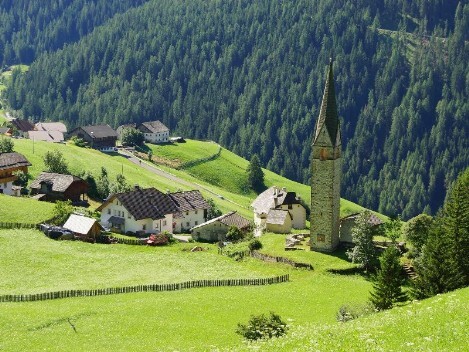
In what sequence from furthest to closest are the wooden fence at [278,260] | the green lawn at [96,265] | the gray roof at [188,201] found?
the gray roof at [188,201] → the wooden fence at [278,260] → the green lawn at [96,265]

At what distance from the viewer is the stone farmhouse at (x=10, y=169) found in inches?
4451

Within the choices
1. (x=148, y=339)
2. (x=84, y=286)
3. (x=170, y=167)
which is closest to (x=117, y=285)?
(x=84, y=286)

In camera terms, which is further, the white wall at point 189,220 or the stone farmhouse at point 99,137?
the stone farmhouse at point 99,137

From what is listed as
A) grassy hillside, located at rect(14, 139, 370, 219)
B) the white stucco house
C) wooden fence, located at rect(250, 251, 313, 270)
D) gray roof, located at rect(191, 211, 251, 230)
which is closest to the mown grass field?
wooden fence, located at rect(250, 251, 313, 270)

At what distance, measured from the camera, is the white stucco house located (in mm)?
103125

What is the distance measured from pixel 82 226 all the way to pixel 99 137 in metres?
98.8

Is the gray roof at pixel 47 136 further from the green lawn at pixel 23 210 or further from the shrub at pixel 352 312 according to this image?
the shrub at pixel 352 312

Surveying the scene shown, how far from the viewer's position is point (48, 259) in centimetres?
8038

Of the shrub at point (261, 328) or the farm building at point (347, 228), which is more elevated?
the shrub at point (261, 328)

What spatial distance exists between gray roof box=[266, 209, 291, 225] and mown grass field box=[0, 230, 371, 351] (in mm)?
14887

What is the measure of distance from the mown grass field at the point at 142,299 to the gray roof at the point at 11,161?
28273 millimetres

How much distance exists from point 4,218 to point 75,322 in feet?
136

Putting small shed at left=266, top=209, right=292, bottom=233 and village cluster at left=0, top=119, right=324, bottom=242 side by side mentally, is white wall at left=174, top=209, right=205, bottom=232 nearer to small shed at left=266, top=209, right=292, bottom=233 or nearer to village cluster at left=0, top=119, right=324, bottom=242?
village cluster at left=0, top=119, right=324, bottom=242

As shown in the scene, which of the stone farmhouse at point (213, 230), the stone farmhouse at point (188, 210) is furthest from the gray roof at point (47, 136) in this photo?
the stone farmhouse at point (213, 230)
